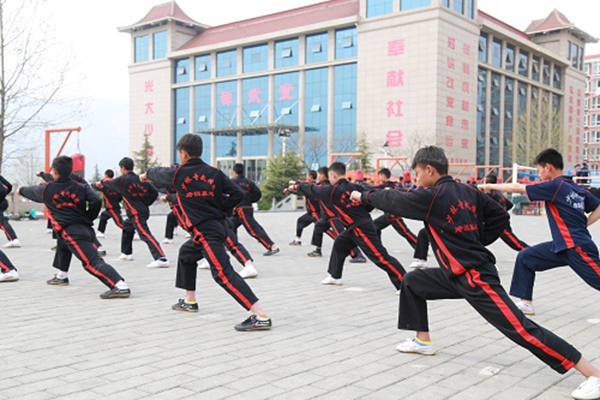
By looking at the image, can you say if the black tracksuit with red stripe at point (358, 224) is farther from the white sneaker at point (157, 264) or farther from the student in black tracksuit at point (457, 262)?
the white sneaker at point (157, 264)

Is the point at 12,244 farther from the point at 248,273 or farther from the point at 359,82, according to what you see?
the point at 359,82

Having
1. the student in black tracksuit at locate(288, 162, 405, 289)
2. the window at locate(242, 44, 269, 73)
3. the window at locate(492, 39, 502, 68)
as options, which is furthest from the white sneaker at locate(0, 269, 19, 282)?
the window at locate(492, 39, 502, 68)

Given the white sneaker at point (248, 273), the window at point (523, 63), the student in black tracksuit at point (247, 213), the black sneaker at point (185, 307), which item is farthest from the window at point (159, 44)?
the black sneaker at point (185, 307)

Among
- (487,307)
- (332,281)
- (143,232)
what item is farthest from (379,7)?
(487,307)

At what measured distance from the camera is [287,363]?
4117 mm

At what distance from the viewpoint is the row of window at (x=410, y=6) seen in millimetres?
44688

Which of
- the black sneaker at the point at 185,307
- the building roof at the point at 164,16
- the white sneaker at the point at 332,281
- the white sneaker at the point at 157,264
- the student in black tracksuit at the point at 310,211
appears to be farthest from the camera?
the building roof at the point at 164,16

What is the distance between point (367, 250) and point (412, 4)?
4150 centimetres

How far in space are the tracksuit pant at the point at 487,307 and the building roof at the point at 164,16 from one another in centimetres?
5769

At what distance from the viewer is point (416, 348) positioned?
4.35 m

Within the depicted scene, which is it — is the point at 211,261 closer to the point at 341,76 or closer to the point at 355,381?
the point at 355,381

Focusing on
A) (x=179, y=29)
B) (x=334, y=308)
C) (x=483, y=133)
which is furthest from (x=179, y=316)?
(x=179, y=29)

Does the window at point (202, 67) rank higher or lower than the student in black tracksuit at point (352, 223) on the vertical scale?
higher

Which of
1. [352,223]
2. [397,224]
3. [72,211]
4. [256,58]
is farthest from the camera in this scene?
[256,58]
